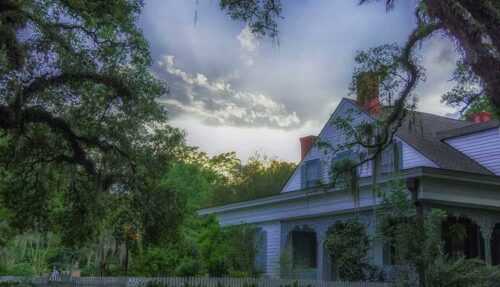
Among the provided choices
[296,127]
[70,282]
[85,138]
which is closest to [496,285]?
[85,138]

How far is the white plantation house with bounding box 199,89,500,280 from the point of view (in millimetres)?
14594

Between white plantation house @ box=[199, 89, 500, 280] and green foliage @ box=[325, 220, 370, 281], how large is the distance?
0.43 m

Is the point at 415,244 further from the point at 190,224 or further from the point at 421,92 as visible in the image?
the point at 190,224

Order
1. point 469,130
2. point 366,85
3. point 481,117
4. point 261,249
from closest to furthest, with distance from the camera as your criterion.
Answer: point 366,85, point 469,130, point 481,117, point 261,249

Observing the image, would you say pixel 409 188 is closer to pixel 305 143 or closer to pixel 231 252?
pixel 231 252

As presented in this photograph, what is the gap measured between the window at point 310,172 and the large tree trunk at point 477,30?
12.9 meters

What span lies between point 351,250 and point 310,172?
6348 millimetres

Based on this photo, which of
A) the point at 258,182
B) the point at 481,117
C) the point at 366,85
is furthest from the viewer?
the point at 258,182

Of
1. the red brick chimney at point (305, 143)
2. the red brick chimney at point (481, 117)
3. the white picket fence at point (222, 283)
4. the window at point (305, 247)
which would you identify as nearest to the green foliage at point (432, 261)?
the white picket fence at point (222, 283)

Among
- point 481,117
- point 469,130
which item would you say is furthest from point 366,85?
point 481,117

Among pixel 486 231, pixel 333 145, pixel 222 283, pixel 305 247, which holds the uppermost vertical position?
pixel 333 145

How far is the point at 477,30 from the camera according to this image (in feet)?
25.3

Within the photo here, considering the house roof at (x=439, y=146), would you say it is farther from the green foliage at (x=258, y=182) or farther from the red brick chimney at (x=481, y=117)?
the green foliage at (x=258, y=182)

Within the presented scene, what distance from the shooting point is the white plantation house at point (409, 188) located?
1459cm
